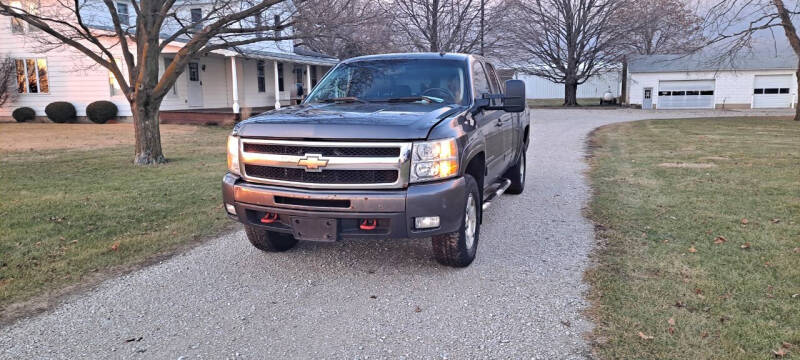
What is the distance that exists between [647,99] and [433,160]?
42.4 metres

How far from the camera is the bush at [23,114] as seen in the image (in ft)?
76.8

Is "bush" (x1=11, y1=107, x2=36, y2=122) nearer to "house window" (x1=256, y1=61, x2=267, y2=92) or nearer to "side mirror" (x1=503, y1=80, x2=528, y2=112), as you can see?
"house window" (x1=256, y1=61, x2=267, y2=92)

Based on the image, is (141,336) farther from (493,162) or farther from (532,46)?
(532,46)

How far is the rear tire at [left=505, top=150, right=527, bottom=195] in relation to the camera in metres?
8.05

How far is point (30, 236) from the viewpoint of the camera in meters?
5.96

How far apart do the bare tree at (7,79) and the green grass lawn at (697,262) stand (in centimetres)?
2305

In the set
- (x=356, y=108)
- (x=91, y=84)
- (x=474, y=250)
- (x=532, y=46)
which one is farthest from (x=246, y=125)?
(x=532, y=46)

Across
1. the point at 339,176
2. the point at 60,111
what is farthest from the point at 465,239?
the point at 60,111

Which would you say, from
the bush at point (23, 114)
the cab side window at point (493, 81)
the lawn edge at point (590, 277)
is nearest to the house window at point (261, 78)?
the bush at point (23, 114)

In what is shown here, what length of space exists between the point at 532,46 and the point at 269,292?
134 ft

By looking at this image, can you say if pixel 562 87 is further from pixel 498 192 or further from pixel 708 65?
pixel 498 192

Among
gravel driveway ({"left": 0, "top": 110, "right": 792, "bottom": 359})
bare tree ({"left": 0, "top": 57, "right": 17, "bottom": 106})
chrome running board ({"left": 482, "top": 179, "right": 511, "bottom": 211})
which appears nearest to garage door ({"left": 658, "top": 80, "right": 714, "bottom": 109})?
bare tree ({"left": 0, "top": 57, "right": 17, "bottom": 106})

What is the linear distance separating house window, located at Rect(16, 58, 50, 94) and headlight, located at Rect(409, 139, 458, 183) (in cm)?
2466

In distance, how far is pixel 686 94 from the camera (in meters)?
41.7
